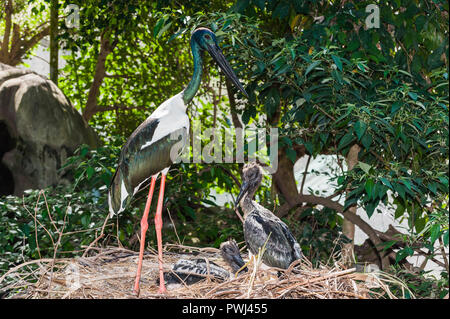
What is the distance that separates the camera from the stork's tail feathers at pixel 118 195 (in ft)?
10.7

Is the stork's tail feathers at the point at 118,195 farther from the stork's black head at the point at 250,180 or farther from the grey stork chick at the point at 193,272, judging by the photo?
the stork's black head at the point at 250,180

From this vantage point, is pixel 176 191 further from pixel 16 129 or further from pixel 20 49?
pixel 20 49

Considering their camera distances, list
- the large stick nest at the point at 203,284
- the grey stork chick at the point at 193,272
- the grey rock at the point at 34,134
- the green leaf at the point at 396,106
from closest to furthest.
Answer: the large stick nest at the point at 203,284 < the grey stork chick at the point at 193,272 < the green leaf at the point at 396,106 < the grey rock at the point at 34,134

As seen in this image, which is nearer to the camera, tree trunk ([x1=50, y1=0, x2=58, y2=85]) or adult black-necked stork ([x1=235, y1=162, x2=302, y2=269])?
adult black-necked stork ([x1=235, y1=162, x2=302, y2=269])

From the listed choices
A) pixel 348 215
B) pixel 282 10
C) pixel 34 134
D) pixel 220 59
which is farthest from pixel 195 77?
pixel 34 134

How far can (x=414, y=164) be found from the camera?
12.7 ft

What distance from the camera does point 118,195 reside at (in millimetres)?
3283

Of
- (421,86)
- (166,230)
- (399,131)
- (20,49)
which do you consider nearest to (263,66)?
(399,131)

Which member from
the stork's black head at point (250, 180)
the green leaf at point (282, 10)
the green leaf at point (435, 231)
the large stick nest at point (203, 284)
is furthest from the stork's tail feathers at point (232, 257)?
the green leaf at point (282, 10)

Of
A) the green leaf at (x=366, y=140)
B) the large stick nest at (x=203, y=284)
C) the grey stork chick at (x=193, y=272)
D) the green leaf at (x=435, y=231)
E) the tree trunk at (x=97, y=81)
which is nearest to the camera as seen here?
the large stick nest at (x=203, y=284)

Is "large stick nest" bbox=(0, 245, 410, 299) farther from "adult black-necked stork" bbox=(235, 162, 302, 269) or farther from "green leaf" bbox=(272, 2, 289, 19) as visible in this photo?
"green leaf" bbox=(272, 2, 289, 19)

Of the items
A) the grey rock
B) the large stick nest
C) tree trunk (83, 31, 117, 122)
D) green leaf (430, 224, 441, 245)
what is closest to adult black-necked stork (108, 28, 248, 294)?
the large stick nest

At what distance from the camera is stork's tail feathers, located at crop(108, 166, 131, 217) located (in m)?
3.25
